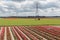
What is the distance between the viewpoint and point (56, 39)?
1977 centimetres

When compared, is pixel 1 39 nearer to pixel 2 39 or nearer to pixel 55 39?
Result: pixel 2 39

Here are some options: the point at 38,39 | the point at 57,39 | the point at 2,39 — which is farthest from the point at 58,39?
the point at 2,39

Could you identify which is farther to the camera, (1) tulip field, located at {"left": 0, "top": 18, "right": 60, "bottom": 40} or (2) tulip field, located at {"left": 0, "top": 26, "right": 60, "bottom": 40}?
(1) tulip field, located at {"left": 0, "top": 18, "right": 60, "bottom": 40}

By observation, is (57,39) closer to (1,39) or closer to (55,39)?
(55,39)

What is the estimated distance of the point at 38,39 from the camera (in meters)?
19.2

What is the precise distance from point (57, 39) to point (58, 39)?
0.12 metres

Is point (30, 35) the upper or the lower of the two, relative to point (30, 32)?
upper

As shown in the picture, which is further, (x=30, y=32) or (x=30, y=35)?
(x=30, y=32)

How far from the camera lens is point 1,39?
63.8 ft

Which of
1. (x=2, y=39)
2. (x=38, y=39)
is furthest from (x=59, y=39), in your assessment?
(x=2, y=39)

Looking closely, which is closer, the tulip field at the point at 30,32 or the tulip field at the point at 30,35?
the tulip field at the point at 30,35

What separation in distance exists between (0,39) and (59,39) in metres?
6.58

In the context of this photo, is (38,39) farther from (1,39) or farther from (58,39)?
(1,39)

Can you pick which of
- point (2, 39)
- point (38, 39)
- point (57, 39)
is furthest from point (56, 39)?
point (2, 39)
